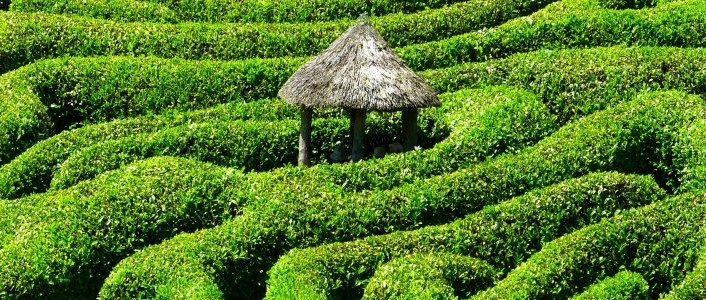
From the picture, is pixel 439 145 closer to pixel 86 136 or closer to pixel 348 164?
pixel 348 164

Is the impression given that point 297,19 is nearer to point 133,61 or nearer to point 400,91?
point 133,61

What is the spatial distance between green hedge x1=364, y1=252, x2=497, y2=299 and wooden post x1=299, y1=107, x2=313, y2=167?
370 cm

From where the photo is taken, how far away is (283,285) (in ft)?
66.2

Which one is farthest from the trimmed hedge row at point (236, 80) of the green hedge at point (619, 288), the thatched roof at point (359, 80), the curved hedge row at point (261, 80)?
the green hedge at point (619, 288)

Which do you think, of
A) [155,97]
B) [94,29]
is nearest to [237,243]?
[155,97]

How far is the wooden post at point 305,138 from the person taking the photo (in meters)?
23.5

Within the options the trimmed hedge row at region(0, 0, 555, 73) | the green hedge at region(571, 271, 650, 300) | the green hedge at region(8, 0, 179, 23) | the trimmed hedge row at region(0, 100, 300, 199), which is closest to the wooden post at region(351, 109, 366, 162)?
the trimmed hedge row at region(0, 100, 300, 199)

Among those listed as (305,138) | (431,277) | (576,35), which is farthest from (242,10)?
(431,277)

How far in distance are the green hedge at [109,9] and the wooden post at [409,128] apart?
275 inches

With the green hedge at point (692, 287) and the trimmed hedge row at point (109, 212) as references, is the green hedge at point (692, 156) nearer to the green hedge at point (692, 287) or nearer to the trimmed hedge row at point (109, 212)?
the green hedge at point (692, 287)

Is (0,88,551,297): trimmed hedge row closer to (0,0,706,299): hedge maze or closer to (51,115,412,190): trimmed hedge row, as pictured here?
(0,0,706,299): hedge maze

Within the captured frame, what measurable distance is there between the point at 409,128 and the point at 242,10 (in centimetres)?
634

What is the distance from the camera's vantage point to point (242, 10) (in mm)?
28688

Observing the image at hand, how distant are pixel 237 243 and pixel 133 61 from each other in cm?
655
